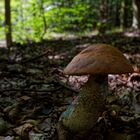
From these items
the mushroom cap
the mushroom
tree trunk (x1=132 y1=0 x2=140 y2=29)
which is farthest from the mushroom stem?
tree trunk (x1=132 y1=0 x2=140 y2=29)

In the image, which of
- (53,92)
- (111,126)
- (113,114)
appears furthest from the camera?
(53,92)

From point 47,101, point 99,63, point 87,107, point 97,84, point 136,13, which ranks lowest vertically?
point 47,101

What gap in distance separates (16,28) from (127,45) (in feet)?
30.4

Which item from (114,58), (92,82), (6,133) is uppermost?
(114,58)

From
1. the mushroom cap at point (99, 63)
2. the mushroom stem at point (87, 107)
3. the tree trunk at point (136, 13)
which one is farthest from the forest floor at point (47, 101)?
the tree trunk at point (136, 13)

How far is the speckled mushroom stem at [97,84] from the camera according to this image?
2227 millimetres

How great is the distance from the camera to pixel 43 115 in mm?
2881

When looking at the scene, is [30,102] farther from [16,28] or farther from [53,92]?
[16,28]

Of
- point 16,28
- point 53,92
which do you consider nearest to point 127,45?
point 53,92

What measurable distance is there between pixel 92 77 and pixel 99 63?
31cm

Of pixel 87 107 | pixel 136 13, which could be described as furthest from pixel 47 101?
pixel 136 13

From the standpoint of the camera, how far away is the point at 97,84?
88.4 inches

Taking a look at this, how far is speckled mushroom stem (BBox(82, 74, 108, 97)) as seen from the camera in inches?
87.7

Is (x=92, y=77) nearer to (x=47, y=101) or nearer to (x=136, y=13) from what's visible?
(x=47, y=101)
